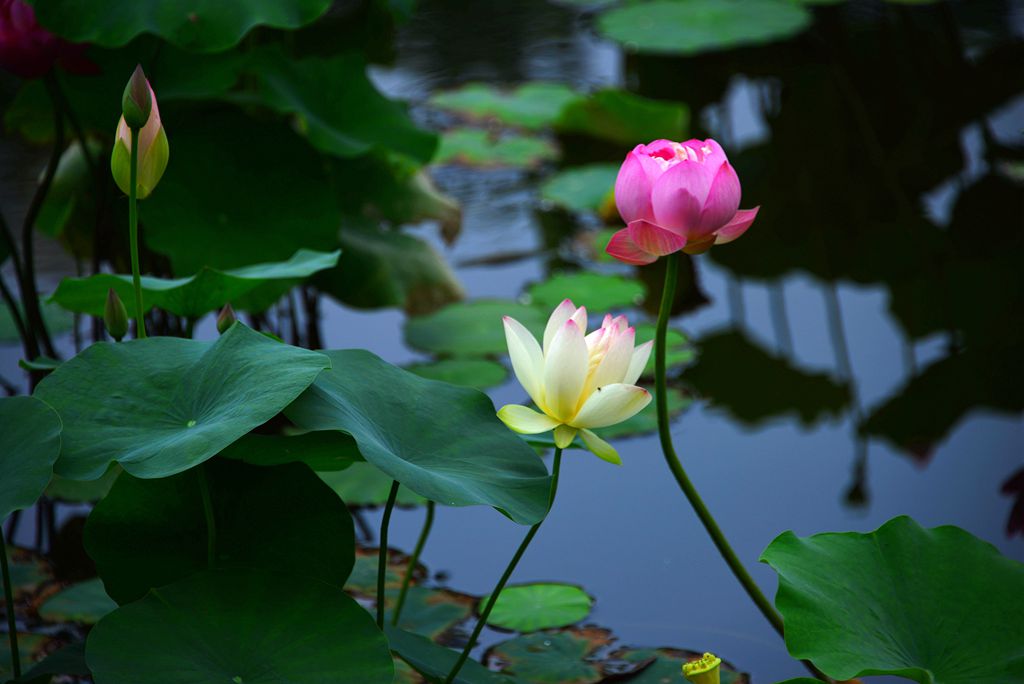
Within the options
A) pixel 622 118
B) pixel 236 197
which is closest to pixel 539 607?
pixel 236 197

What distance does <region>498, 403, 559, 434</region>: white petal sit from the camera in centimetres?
88

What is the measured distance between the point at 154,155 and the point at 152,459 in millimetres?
290

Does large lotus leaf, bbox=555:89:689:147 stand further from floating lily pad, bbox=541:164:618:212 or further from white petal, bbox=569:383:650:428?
white petal, bbox=569:383:650:428

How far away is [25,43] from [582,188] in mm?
1322

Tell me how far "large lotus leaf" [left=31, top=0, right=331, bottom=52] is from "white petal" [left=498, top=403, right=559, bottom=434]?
77cm

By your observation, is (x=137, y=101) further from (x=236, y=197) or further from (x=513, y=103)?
(x=513, y=103)

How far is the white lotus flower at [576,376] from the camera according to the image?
85 cm

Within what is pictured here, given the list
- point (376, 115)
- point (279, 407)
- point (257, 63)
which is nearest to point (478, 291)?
point (376, 115)

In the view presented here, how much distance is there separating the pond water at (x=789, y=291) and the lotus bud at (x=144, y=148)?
659 mm

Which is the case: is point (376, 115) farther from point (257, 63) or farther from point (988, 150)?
point (988, 150)

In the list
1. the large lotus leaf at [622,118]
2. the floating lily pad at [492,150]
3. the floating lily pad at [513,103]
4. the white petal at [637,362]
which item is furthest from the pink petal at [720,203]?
the floating lily pad at [513,103]

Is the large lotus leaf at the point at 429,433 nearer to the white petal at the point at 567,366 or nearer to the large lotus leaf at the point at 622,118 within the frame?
the white petal at the point at 567,366

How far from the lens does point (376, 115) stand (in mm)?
1827

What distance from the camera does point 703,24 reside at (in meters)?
3.10
